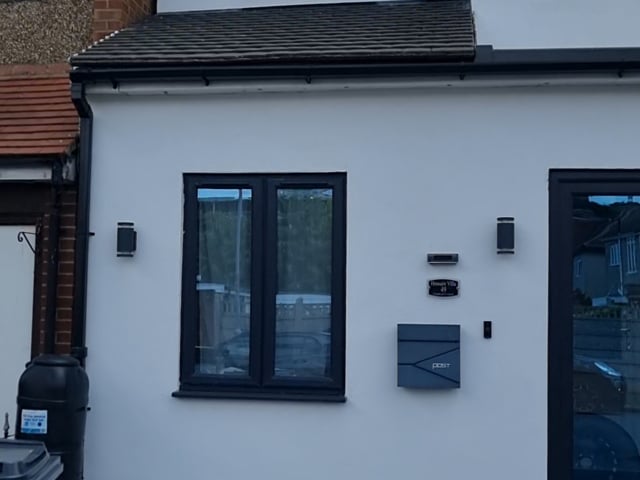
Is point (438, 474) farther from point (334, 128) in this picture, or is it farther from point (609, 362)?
point (334, 128)

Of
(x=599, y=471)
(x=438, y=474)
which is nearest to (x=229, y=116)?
(x=438, y=474)

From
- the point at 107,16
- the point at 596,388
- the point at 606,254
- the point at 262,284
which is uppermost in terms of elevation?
the point at 107,16

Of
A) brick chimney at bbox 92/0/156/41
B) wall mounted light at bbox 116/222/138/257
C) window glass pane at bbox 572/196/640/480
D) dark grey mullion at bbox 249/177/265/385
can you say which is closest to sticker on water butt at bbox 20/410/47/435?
wall mounted light at bbox 116/222/138/257

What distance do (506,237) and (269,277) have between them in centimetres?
173

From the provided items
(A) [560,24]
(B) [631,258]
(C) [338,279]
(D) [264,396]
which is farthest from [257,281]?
(A) [560,24]

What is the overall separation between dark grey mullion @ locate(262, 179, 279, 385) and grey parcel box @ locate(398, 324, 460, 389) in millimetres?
950

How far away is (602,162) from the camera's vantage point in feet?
18.1

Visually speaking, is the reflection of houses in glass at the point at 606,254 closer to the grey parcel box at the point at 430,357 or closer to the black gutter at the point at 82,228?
the grey parcel box at the point at 430,357

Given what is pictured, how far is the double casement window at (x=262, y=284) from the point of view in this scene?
573 cm

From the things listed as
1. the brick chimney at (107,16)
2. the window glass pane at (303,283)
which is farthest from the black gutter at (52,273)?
the window glass pane at (303,283)

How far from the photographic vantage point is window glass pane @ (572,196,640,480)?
552 centimetres

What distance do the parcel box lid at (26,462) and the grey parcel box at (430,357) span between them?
2.35m

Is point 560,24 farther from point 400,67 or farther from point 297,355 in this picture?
point 297,355

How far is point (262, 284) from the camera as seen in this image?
19.0 feet
